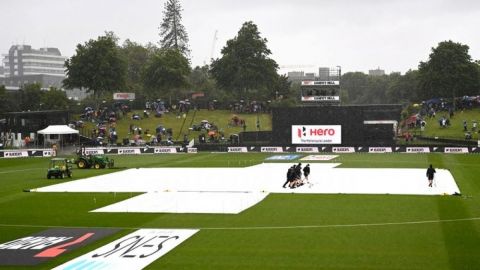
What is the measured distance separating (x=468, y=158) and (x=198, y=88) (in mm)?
109529

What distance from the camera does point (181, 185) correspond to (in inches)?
1827

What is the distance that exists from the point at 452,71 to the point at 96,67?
6597cm

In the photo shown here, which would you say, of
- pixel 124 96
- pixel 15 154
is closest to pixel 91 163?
pixel 15 154

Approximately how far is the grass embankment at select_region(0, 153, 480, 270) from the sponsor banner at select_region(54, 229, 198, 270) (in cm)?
56

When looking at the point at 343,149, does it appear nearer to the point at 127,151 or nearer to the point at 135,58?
the point at 127,151

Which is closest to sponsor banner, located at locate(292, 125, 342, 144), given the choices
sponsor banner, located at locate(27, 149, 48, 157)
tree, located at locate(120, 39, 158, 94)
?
sponsor banner, located at locate(27, 149, 48, 157)

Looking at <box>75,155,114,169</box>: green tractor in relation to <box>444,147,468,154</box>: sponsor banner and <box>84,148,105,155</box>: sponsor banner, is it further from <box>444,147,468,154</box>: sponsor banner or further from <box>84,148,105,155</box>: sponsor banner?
<box>444,147,468,154</box>: sponsor banner

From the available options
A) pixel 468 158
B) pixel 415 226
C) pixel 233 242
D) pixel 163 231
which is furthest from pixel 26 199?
pixel 468 158

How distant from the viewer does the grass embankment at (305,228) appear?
22078 mm

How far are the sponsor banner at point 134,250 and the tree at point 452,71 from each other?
3977 inches

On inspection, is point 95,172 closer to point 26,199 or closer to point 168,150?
point 26,199

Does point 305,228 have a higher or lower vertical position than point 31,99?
lower

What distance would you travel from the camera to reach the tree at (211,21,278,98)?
133000 mm

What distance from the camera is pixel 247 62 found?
436 ft
